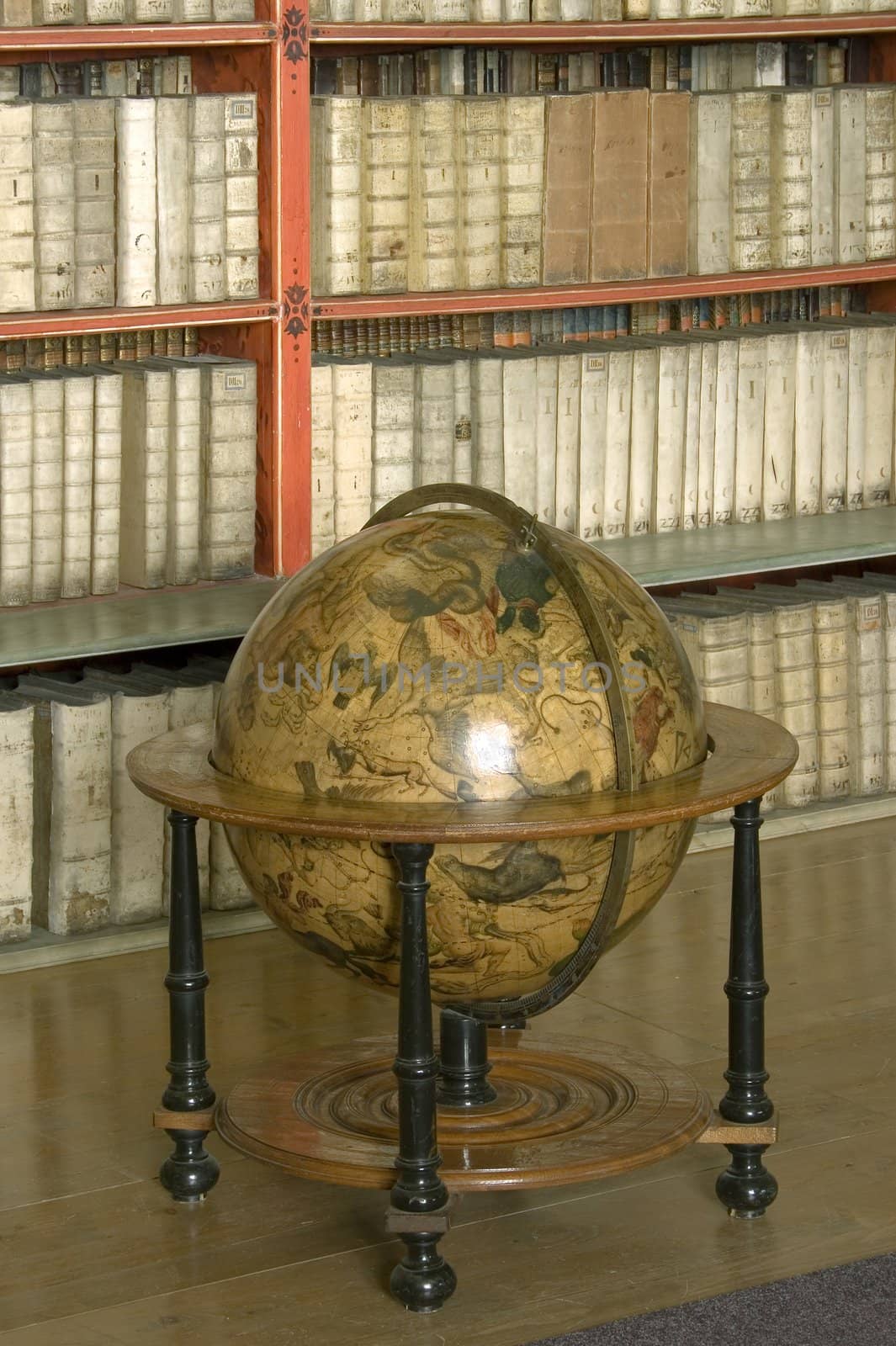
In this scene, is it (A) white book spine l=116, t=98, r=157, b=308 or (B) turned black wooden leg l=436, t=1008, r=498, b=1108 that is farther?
(A) white book spine l=116, t=98, r=157, b=308

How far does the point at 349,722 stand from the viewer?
3318 mm

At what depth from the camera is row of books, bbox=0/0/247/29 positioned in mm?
4910

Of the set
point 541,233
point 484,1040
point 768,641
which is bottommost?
point 484,1040

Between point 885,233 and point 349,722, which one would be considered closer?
point 349,722

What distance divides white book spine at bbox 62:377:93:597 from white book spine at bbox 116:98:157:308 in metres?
0.24

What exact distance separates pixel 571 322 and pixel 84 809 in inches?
78.8

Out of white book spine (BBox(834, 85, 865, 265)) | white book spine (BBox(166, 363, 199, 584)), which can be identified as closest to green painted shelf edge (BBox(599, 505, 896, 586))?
white book spine (BBox(834, 85, 865, 265))

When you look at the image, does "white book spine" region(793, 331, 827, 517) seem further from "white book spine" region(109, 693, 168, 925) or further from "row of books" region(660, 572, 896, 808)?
"white book spine" region(109, 693, 168, 925)

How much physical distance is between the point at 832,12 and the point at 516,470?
1.48 metres

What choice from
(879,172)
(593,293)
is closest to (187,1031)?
(593,293)

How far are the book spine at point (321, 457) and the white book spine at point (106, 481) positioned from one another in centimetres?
46

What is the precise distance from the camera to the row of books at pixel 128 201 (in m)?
5.00

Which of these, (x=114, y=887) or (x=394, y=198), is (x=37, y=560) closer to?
(x=114, y=887)

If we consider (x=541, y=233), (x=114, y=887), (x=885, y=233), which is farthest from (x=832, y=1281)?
(x=885, y=233)
